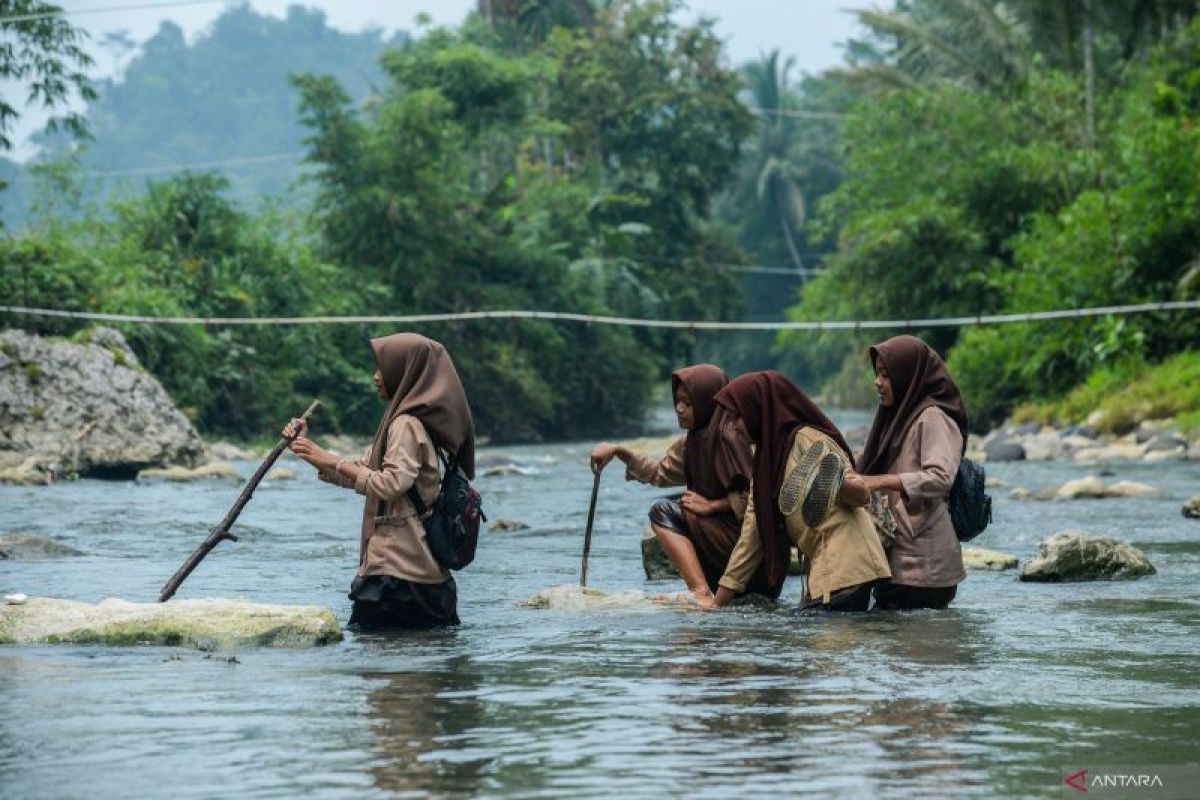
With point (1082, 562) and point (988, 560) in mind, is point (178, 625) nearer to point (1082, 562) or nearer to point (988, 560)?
point (1082, 562)

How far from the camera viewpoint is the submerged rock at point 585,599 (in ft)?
31.4

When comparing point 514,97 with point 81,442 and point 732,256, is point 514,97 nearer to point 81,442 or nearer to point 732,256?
point 732,256

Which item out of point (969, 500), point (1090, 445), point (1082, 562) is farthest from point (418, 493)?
point (1090, 445)

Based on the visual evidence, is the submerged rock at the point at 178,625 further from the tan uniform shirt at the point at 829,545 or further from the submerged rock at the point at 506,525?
the submerged rock at the point at 506,525

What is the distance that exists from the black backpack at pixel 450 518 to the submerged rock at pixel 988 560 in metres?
4.36

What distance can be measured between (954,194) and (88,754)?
1213 inches

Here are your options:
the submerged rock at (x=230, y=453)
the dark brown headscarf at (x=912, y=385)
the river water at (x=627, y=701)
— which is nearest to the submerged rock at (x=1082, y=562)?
the river water at (x=627, y=701)

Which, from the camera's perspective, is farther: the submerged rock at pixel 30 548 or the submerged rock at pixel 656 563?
the submerged rock at pixel 30 548

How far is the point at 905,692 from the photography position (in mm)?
6859

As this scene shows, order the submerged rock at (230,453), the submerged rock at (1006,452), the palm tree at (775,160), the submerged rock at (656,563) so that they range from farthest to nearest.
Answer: the palm tree at (775,160), the submerged rock at (230,453), the submerged rock at (1006,452), the submerged rock at (656,563)

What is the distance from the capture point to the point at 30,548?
1280cm

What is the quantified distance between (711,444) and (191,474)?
46.1 ft

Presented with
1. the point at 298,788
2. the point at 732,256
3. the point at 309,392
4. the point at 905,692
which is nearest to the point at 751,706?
the point at 905,692

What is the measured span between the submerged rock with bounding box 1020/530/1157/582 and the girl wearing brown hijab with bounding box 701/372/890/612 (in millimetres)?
2059
